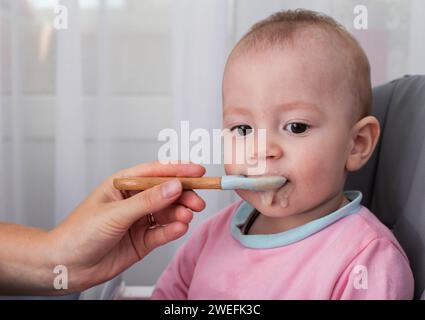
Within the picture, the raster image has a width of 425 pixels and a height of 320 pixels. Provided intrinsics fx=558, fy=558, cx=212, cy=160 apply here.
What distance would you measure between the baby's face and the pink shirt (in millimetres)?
49

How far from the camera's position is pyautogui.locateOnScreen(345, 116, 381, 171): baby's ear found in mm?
800

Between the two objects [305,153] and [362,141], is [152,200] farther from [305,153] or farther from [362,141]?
[362,141]

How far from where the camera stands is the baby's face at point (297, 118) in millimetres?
756

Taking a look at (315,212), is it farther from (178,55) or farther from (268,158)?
(178,55)

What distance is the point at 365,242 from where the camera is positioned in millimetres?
723

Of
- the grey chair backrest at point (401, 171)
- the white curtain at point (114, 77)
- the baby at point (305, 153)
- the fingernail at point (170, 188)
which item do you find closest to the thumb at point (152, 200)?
the fingernail at point (170, 188)

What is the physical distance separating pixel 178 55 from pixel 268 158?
2.47 ft

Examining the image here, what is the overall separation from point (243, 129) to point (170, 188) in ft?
0.48

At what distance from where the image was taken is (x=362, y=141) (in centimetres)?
82

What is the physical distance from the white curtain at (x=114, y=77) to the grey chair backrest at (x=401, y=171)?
51 centimetres
